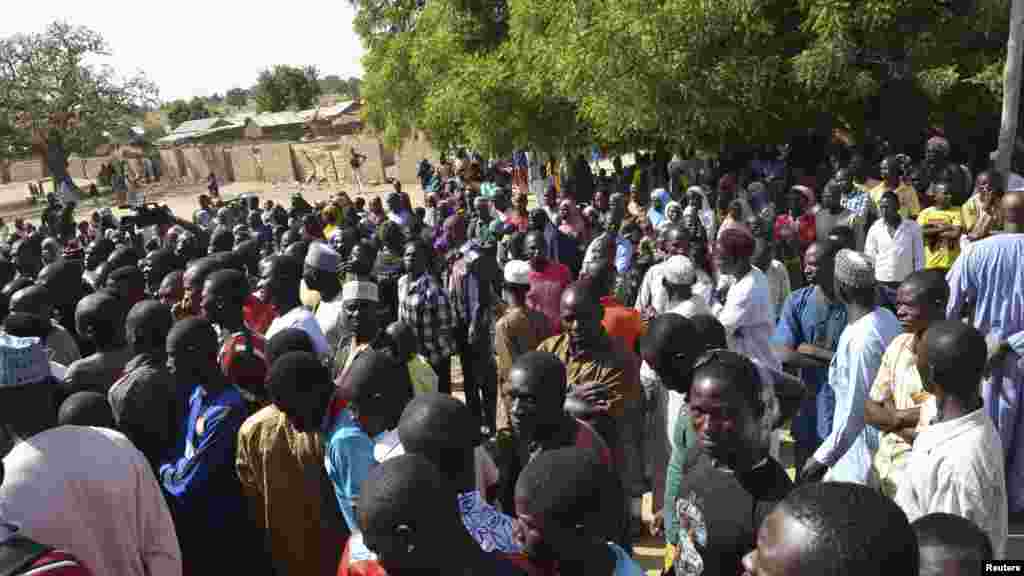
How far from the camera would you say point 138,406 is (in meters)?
3.29

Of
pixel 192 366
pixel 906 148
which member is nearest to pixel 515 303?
pixel 192 366

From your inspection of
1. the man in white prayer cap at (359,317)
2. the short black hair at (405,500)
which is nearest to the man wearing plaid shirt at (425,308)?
the man in white prayer cap at (359,317)

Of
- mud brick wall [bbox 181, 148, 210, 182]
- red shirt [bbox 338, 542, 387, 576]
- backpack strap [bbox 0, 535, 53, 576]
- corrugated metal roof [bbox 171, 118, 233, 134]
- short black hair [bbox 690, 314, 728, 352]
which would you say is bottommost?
red shirt [bbox 338, 542, 387, 576]

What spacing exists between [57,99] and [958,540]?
1861 inches

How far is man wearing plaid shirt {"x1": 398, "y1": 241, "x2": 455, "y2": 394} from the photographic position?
5969mm

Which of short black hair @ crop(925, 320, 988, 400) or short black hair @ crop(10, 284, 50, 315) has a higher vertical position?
short black hair @ crop(10, 284, 50, 315)

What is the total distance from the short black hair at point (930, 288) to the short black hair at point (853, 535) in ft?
6.77

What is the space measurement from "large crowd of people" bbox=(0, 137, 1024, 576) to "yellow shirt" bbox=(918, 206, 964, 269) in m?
0.48

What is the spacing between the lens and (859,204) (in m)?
8.59

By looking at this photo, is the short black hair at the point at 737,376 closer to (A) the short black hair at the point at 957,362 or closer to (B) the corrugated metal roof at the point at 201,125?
(A) the short black hair at the point at 957,362

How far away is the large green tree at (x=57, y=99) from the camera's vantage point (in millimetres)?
39938

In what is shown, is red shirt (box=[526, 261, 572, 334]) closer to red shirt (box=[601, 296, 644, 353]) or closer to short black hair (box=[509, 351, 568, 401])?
red shirt (box=[601, 296, 644, 353])

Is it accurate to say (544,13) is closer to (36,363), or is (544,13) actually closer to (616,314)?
(616,314)

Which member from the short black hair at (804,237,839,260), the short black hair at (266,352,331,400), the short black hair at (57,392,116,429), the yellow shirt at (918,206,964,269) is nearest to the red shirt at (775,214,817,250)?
the yellow shirt at (918,206,964,269)
